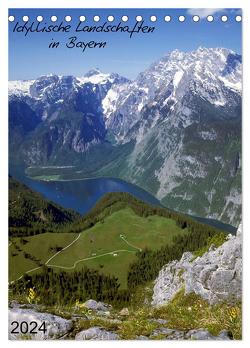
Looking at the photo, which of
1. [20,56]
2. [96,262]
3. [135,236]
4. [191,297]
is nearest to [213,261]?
[191,297]

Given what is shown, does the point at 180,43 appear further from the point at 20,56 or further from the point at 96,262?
the point at 96,262

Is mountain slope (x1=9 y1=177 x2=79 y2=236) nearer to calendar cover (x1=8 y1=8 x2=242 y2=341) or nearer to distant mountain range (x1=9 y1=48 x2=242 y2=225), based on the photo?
calendar cover (x1=8 y1=8 x2=242 y2=341)

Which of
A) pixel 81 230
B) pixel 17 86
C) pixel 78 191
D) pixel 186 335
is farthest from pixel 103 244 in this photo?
pixel 17 86

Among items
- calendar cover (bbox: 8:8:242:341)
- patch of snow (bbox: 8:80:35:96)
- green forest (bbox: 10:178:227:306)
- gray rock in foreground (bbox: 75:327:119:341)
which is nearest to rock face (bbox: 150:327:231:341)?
calendar cover (bbox: 8:8:242:341)

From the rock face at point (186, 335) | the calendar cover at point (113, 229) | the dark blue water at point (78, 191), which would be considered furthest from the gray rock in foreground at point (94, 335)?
the dark blue water at point (78, 191)

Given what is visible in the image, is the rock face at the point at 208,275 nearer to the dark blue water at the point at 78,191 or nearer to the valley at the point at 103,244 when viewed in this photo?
the valley at the point at 103,244

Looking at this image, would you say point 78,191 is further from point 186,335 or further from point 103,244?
point 186,335
